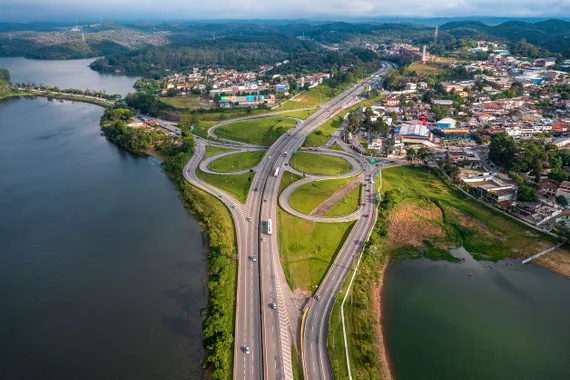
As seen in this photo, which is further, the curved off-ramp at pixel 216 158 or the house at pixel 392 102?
the house at pixel 392 102

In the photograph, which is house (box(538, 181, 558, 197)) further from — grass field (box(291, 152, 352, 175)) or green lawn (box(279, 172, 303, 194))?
green lawn (box(279, 172, 303, 194))

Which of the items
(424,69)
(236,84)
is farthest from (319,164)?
(424,69)

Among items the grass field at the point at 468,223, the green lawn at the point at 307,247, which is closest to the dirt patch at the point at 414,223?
the grass field at the point at 468,223

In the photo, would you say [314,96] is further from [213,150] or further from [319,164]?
[319,164]

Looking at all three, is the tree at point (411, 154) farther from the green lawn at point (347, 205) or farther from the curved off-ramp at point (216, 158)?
the curved off-ramp at point (216, 158)

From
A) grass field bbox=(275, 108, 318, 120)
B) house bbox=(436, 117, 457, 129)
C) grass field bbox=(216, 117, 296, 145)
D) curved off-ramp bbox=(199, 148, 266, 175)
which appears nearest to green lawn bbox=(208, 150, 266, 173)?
curved off-ramp bbox=(199, 148, 266, 175)
